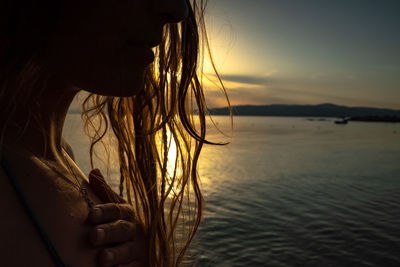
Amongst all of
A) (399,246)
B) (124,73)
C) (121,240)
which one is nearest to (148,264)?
(121,240)

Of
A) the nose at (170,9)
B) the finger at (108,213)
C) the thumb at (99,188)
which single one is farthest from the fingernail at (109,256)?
the nose at (170,9)

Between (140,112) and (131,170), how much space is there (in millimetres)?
317

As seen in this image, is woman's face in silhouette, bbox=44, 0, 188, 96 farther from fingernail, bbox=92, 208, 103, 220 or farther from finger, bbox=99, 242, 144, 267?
finger, bbox=99, 242, 144, 267

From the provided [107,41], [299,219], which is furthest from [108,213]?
[299,219]

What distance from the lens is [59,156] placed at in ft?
4.09

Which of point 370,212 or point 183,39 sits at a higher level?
point 183,39

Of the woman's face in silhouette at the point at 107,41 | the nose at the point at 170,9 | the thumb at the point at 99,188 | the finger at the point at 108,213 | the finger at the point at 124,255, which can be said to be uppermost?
the nose at the point at 170,9

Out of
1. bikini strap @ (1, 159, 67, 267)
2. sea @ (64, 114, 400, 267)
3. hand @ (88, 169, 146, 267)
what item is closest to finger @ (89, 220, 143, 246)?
hand @ (88, 169, 146, 267)

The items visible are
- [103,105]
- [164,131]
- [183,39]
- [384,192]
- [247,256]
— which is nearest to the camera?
[183,39]

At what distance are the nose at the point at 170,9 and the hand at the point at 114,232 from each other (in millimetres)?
690

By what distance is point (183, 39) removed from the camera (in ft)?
5.18

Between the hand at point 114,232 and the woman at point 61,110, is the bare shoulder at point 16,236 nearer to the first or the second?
the woman at point 61,110

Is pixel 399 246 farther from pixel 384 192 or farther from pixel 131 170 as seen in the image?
pixel 131 170

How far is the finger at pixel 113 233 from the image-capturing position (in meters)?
1.05
